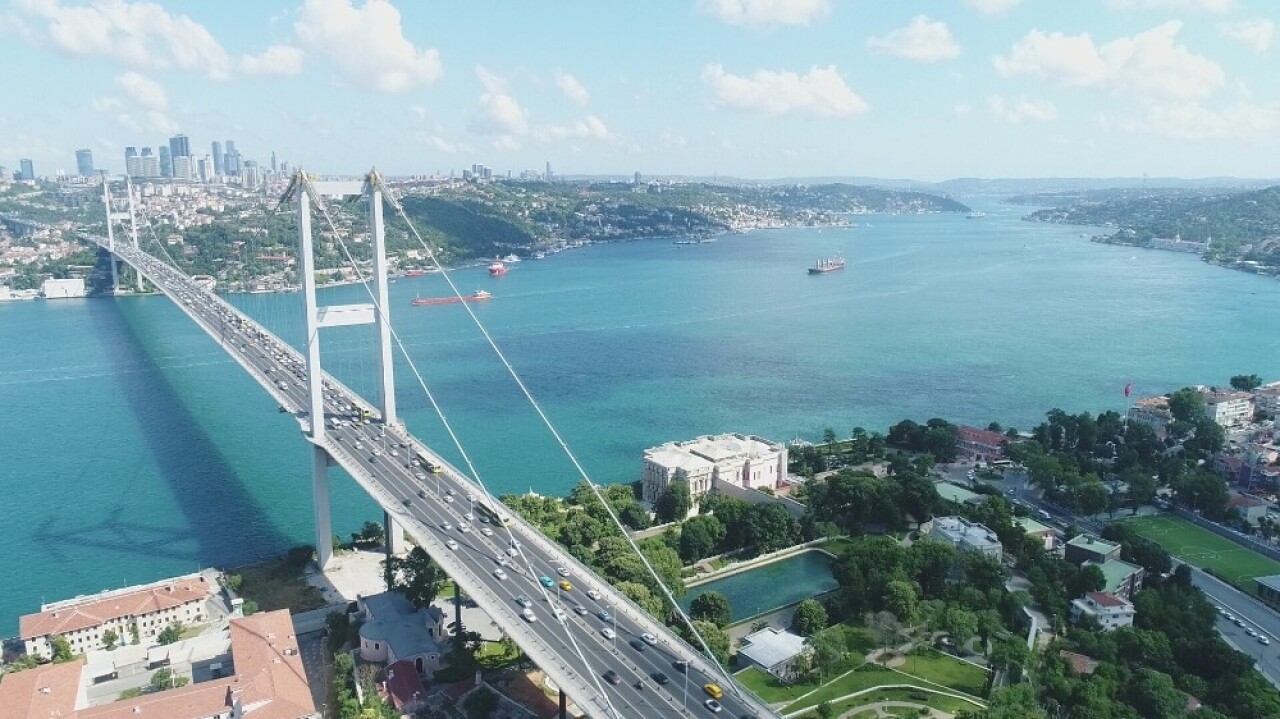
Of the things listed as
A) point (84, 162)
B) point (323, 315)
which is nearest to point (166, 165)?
point (84, 162)

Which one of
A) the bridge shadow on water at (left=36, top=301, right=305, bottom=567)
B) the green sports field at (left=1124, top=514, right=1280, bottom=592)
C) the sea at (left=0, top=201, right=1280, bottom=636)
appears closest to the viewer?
the green sports field at (left=1124, top=514, right=1280, bottom=592)

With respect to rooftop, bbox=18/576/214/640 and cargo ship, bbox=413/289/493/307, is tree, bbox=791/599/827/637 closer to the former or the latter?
rooftop, bbox=18/576/214/640

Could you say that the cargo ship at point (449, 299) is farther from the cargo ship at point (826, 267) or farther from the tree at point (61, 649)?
the tree at point (61, 649)

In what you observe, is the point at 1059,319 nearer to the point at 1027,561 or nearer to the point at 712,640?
the point at 1027,561

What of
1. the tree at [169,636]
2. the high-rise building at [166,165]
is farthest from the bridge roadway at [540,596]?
the high-rise building at [166,165]

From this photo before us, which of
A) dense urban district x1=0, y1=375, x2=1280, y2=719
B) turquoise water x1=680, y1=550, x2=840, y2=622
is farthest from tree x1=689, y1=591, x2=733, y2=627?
turquoise water x1=680, y1=550, x2=840, y2=622

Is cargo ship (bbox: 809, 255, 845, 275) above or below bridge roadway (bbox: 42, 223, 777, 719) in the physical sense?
above

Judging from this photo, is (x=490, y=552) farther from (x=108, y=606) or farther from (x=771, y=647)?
(x=108, y=606)
